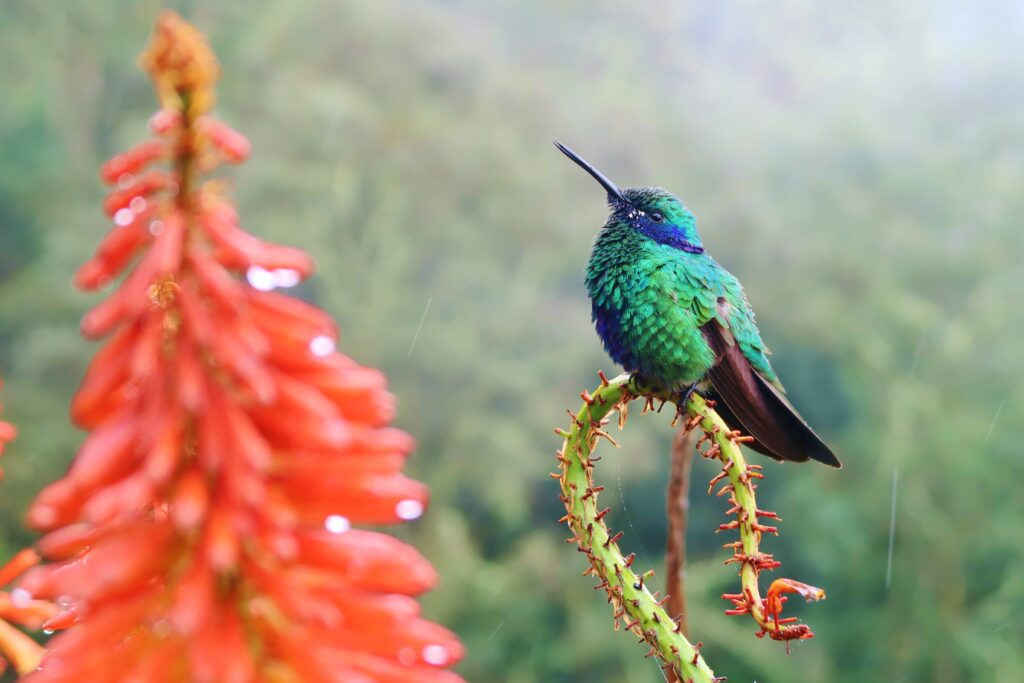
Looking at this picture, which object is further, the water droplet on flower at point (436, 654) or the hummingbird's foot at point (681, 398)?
the hummingbird's foot at point (681, 398)

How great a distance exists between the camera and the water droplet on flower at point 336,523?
0.37 metres

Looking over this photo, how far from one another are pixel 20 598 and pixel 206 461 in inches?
5.4

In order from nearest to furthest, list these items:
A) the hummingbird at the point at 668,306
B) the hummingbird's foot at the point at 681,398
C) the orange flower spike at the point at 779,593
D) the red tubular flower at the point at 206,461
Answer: the red tubular flower at the point at 206,461, the orange flower spike at the point at 779,593, the hummingbird's foot at the point at 681,398, the hummingbird at the point at 668,306

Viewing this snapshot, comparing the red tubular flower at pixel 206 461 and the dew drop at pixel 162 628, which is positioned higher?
the red tubular flower at pixel 206 461

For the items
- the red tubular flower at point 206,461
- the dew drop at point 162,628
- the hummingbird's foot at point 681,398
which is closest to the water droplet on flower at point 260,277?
the red tubular flower at point 206,461

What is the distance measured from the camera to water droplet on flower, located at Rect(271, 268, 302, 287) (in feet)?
1.11

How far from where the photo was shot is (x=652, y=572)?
61 centimetres

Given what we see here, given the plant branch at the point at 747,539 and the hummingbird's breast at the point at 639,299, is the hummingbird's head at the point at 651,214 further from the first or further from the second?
the plant branch at the point at 747,539

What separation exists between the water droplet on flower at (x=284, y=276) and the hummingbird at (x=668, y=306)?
58cm

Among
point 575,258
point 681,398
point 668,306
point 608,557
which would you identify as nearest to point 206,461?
point 608,557

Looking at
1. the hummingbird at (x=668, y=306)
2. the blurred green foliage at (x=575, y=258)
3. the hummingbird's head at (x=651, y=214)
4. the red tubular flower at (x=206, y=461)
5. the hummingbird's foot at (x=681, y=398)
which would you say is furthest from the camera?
the blurred green foliage at (x=575, y=258)

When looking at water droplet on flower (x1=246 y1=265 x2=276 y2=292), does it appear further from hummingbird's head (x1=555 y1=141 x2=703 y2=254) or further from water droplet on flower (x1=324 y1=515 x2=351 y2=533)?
hummingbird's head (x1=555 y1=141 x2=703 y2=254)

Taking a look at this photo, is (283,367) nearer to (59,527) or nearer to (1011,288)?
(59,527)

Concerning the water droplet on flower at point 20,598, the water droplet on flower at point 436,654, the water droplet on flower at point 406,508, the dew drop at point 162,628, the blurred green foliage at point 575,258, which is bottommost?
the dew drop at point 162,628
